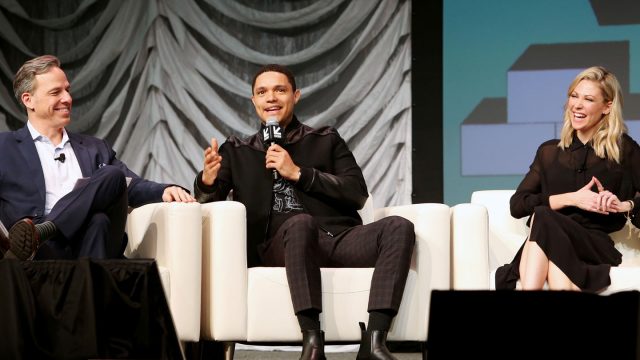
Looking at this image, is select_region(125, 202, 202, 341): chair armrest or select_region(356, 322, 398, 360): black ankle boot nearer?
select_region(356, 322, 398, 360): black ankle boot

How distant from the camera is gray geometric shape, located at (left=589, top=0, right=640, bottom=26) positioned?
511 centimetres

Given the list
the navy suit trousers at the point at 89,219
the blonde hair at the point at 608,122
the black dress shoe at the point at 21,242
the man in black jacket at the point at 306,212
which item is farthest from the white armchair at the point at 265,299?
the blonde hair at the point at 608,122

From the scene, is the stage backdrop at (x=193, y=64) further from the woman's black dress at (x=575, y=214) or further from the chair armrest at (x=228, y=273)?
the chair armrest at (x=228, y=273)

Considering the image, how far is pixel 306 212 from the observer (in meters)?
3.66

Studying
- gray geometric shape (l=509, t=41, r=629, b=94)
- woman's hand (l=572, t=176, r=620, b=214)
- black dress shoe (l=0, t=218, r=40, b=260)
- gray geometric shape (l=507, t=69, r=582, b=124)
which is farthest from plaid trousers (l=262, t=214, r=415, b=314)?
gray geometric shape (l=509, t=41, r=629, b=94)

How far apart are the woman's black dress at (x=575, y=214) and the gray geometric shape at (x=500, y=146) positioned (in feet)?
4.11

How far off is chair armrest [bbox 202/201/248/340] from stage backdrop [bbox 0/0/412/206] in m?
2.08

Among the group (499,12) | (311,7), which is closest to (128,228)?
(311,7)

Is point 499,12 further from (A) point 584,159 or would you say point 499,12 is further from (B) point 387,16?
(A) point 584,159

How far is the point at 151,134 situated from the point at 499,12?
2.11 meters

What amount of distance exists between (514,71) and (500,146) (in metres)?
0.42

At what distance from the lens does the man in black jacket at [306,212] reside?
10.5 feet

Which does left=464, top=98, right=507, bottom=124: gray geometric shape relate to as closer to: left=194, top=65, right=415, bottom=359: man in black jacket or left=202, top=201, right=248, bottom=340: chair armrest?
left=194, top=65, right=415, bottom=359: man in black jacket

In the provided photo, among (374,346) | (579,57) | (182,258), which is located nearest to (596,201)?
(374,346)
